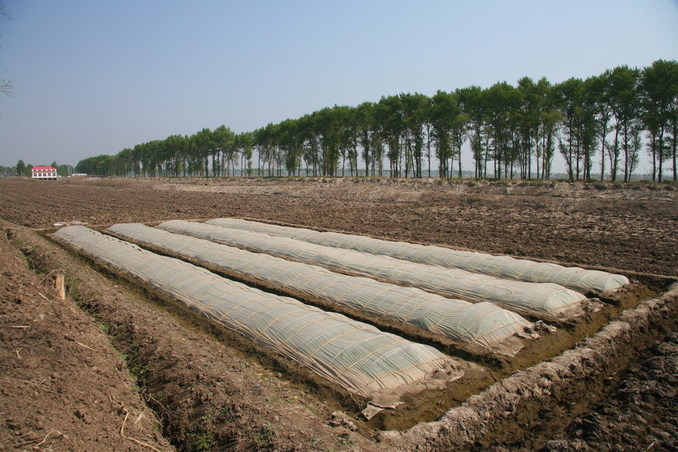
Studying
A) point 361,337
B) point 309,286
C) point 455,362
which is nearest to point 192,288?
point 309,286

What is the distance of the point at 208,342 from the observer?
817 centimetres

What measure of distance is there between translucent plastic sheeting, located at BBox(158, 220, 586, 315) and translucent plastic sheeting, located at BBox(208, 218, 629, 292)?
1003 millimetres

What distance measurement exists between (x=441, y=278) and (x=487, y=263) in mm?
2296

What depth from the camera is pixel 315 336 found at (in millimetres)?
7566

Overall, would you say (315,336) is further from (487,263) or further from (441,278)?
(487,263)

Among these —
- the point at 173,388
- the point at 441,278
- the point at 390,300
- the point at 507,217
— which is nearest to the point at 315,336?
the point at 173,388

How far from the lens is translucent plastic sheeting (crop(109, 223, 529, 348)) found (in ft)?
27.4

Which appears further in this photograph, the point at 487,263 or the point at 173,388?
the point at 487,263

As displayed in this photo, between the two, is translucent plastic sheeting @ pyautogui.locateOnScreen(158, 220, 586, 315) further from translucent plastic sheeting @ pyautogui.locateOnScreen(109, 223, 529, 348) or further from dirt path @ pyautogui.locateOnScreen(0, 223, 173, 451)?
dirt path @ pyautogui.locateOnScreen(0, 223, 173, 451)

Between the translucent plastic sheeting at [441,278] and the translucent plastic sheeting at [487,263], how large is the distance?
1.00 metres

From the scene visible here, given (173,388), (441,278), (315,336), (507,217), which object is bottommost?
(173,388)

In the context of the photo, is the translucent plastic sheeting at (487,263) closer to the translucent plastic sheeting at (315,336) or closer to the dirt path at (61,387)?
the translucent plastic sheeting at (315,336)

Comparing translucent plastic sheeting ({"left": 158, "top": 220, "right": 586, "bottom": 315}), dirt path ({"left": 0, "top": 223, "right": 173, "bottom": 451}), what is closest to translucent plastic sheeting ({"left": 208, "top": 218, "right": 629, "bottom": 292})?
translucent plastic sheeting ({"left": 158, "top": 220, "right": 586, "bottom": 315})

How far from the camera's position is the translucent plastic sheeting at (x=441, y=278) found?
388 inches
